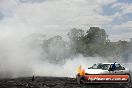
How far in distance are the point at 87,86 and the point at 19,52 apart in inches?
659

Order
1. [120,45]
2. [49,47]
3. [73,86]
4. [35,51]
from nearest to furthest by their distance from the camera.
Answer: [73,86], [35,51], [49,47], [120,45]

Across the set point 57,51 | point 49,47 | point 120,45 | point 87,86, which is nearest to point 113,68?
point 87,86

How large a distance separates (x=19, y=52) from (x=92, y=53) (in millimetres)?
40045

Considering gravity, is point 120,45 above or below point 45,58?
above

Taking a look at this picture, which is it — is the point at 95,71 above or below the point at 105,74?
above

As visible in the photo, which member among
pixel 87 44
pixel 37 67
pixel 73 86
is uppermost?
pixel 87 44

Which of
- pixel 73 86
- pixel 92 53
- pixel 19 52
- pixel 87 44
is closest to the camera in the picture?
pixel 73 86

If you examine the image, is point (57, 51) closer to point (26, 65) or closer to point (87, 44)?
point (26, 65)

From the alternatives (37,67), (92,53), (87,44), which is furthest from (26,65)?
(87,44)

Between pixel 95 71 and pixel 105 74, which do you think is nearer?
pixel 95 71

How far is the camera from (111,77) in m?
22.5

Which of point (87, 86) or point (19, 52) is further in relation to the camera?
point (19, 52)

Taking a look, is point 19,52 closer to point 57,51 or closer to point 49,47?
point 49,47

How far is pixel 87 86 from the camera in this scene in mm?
22234
